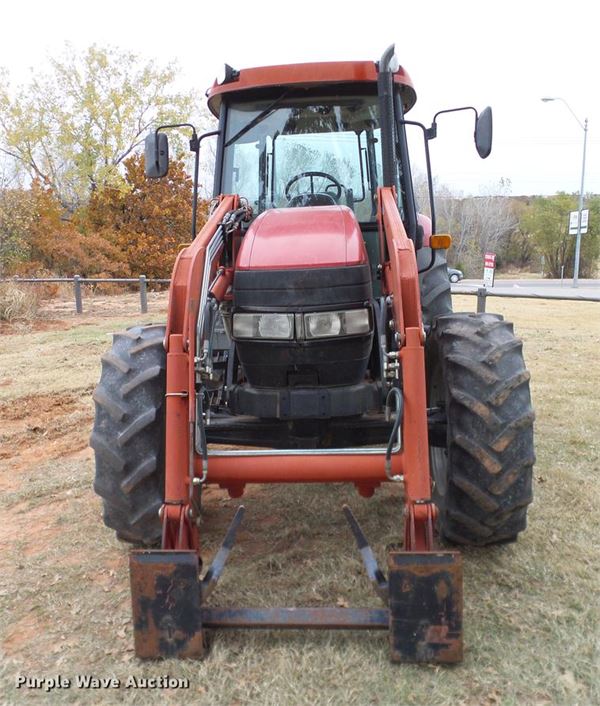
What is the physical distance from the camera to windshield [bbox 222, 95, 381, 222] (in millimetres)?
3844

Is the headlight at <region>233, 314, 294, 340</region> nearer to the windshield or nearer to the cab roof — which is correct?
the windshield

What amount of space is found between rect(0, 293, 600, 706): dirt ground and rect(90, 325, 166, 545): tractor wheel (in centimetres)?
37

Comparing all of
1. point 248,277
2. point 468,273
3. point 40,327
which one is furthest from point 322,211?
point 468,273

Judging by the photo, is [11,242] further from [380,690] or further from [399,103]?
[380,690]

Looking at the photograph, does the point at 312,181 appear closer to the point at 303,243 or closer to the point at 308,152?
the point at 308,152

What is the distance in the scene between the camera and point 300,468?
271 centimetres

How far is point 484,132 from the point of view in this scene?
379cm

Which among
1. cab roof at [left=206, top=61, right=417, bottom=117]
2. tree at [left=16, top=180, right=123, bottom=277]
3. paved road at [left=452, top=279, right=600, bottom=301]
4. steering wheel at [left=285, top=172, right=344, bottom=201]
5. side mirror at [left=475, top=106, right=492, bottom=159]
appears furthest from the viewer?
tree at [left=16, top=180, right=123, bottom=277]

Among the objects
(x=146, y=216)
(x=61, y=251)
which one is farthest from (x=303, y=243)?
(x=146, y=216)

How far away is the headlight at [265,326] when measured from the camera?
9.40 feet

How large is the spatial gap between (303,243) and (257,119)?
1286 millimetres

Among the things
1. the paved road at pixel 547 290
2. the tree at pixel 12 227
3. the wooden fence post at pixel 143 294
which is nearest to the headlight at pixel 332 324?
the paved road at pixel 547 290

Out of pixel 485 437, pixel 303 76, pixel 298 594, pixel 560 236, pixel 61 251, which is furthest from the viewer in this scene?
pixel 560 236

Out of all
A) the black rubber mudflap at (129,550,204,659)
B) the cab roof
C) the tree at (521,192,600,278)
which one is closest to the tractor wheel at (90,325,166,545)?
the black rubber mudflap at (129,550,204,659)
